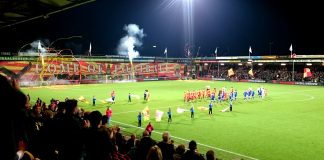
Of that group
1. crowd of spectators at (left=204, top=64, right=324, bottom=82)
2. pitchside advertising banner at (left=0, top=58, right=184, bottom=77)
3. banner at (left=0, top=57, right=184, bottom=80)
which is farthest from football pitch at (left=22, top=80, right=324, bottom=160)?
crowd of spectators at (left=204, top=64, right=324, bottom=82)

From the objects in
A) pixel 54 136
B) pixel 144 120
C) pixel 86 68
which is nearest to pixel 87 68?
pixel 86 68

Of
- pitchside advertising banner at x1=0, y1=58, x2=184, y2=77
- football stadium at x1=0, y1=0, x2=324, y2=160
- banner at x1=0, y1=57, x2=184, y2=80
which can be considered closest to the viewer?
football stadium at x1=0, y1=0, x2=324, y2=160

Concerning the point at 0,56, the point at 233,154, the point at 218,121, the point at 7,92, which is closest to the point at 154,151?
the point at 7,92

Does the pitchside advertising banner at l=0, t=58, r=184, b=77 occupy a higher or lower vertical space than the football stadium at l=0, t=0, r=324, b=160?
higher

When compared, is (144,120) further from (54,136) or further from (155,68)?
(155,68)

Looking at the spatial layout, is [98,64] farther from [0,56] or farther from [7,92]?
[7,92]

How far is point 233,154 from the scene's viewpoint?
14.6m

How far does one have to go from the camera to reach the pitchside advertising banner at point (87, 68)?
194ft

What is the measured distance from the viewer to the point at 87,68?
7062 centimetres

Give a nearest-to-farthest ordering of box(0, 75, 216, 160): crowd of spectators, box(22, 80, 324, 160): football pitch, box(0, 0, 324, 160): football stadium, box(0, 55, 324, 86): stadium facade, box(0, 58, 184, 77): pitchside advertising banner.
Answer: box(0, 75, 216, 160): crowd of spectators < box(0, 0, 324, 160): football stadium < box(22, 80, 324, 160): football pitch < box(0, 58, 184, 77): pitchside advertising banner < box(0, 55, 324, 86): stadium facade

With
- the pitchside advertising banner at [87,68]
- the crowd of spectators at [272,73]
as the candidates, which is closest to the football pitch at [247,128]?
the pitchside advertising banner at [87,68]

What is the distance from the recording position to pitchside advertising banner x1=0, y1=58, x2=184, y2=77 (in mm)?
59206

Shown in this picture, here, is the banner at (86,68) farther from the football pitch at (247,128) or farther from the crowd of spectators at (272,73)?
the football pitch at (247,128)

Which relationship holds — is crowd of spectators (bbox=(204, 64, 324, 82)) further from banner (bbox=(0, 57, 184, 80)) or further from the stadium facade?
banner (bbox=(0, 57, 184, 80))
